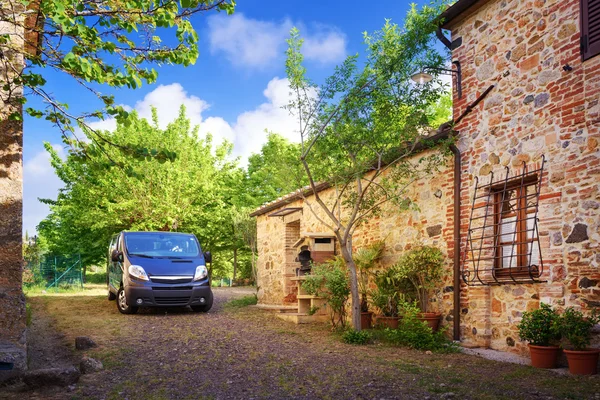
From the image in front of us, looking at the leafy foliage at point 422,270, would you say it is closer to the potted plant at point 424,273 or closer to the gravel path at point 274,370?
the potted plant at point 424,273

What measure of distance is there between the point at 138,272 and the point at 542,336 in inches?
293

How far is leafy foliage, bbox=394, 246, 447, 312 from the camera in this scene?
7.90m

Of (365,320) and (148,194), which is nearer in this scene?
(365,320)

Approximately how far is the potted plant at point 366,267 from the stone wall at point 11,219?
5459mm

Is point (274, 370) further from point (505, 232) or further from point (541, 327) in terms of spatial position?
point (505, 232)

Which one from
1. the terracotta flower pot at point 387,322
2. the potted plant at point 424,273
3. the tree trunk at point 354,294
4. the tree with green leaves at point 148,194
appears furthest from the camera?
the tree with green leaves at point 148,194

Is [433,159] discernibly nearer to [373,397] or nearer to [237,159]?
[373,397]

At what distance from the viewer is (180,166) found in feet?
80.0

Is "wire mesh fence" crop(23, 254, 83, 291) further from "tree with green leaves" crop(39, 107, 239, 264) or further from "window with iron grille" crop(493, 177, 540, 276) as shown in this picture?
"window with iron grille" crop(493, 177, 540, 276)

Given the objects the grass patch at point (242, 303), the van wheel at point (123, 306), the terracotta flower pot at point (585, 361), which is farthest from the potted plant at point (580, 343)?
the grass patch at point (242, 303)

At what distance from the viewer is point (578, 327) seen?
5438 millimetres

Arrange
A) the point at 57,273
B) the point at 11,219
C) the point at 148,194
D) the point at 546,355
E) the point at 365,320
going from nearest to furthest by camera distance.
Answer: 1. the point at 11,219
2. the point at 546,355
3. the point at 365,320
4. the point at 57,273
5. the point at 148,194

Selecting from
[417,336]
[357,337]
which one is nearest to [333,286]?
[357,337]

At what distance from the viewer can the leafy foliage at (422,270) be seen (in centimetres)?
790
